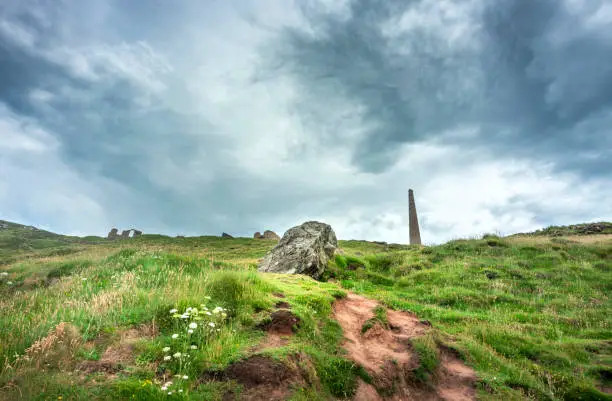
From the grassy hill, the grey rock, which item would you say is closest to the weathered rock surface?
the grey rock

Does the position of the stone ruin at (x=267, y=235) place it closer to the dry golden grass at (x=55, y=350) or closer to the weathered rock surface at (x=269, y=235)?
the weathered rock surface at (x=269, y=235)

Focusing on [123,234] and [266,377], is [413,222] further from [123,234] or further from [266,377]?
[123,234]

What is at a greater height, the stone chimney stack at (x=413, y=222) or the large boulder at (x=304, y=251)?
the stone chimney stack at (x=413, y=222)

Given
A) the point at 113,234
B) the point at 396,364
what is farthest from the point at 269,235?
the point at 396,364

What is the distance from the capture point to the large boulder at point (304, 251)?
19750mm

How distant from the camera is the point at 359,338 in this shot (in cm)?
991

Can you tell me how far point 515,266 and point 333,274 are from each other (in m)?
12.3

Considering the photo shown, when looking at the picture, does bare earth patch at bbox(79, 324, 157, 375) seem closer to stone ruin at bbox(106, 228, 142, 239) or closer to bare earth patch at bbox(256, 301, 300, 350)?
bare earth patch at bbox(256, 301, 300, 350)

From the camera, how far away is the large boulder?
19750 millimetres

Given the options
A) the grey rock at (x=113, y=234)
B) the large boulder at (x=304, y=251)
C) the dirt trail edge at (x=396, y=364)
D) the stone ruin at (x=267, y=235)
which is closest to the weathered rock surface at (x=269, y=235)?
the stone ruin at (x=267, y=235)

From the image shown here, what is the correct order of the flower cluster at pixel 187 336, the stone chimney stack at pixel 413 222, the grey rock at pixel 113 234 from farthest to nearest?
the grey rock at pixel 113 234
the stone chimney stack at pixel 413 222
the flower cluster at pixel 187 336

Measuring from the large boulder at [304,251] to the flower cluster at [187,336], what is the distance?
441 inches

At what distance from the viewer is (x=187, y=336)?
279 inches

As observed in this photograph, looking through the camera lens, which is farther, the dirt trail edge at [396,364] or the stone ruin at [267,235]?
the stone ruin at [267,235]
